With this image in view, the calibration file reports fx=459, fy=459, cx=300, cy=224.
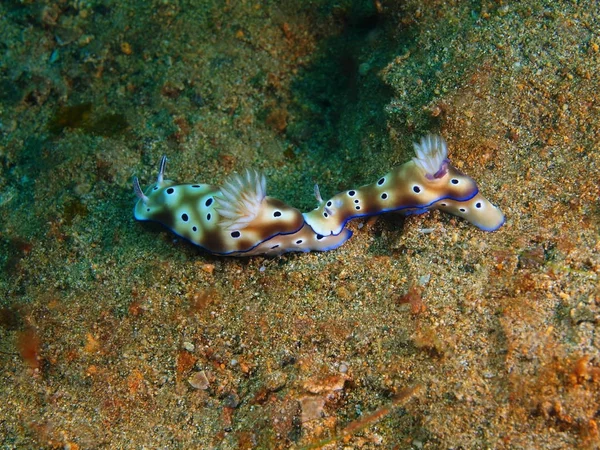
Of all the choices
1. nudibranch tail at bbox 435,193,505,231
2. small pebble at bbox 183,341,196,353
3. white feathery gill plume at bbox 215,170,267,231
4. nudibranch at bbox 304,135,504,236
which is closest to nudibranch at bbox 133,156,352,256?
white feathery gill plume at bbox 215,170,267,231

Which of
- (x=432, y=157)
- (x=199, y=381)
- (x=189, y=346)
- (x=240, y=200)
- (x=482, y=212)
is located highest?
(x=432, y=157)

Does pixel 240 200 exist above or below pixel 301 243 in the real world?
above

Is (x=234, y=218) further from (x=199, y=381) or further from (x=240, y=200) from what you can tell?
(x=199, y=381)

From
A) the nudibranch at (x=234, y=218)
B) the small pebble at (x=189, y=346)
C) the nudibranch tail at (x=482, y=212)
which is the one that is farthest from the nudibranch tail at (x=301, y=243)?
the nudibranch tail at (x=482, y=212)

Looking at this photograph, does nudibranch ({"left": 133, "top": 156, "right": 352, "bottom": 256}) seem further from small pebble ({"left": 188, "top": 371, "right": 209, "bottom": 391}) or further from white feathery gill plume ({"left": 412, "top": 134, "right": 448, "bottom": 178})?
small pebble ({"left": 188, "top": 371, "right": 209, "bottom": 391})

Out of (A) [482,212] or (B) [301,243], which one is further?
(B) [301,243]

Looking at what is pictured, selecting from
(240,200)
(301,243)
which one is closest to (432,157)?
(301,243)

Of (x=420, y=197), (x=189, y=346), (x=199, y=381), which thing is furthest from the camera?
(x=420, y=197)
